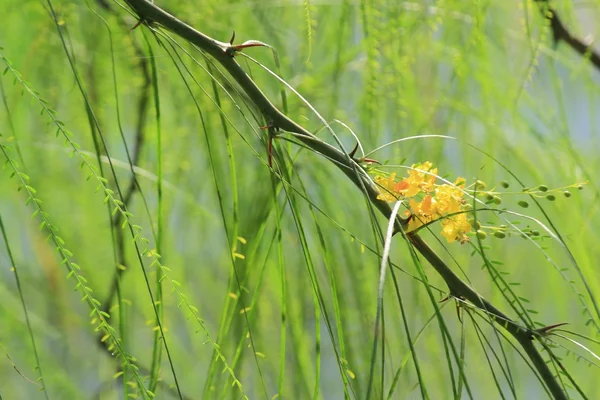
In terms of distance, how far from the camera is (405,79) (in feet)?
2.46

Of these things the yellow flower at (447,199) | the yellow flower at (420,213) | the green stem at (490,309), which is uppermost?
the yellow flower at (447,199)

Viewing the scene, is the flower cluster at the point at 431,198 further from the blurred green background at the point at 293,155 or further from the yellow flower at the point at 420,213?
the blurred green background at the point at 293,155

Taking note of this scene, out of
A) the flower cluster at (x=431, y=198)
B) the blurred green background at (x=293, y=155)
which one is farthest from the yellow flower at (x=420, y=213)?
the blurred green background at (x=293, y=155)

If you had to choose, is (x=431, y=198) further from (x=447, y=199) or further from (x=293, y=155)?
(x=293, y=155)

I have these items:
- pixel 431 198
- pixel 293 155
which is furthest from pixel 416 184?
pixel 293 155

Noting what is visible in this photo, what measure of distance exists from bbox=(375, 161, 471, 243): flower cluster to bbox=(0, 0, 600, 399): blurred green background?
241 mm

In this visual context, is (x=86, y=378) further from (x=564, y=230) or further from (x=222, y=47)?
(x=222, y=47)

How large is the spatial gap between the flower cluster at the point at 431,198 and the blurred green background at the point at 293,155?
0.79ft

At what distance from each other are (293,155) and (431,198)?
507 millimetres

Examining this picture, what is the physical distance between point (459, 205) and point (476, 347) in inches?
21.6

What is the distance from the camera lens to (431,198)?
34 centimetres

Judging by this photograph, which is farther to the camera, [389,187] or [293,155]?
[293,155]

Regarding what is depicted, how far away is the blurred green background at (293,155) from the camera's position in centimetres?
71

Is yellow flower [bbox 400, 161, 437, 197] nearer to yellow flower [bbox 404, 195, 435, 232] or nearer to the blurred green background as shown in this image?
yellow flower [bbox 404, 195, 435, 232]
